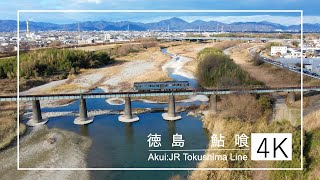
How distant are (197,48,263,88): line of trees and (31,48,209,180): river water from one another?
322 centimetres

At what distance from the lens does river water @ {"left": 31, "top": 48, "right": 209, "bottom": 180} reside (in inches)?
499

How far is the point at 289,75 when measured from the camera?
3072 centimetres

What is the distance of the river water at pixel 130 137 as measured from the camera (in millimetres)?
12664

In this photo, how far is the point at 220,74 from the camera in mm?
26750

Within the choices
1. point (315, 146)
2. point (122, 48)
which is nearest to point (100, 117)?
point (315, 146)

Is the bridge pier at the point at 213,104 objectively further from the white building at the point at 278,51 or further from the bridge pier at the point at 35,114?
the white building at the point at 278,51

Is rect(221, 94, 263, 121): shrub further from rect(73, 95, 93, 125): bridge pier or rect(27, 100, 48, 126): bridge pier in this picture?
rect(27, 100, 48, 126): bridge pier

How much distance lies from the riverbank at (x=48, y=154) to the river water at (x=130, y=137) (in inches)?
19.6

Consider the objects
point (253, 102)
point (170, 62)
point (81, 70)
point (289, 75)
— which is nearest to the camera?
point (253, 102)

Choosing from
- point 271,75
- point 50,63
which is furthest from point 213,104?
point 50,63

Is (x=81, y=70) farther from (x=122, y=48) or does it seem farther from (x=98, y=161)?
(x=98, y=161)

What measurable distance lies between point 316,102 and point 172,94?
350 inches

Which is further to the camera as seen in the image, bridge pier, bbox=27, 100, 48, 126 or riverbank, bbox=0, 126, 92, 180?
bridge pier, bbox=27, 100, 48, 126

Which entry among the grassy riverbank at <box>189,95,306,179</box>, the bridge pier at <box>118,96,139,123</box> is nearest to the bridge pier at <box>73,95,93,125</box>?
the bridge pier at <box>118,96,139,123</box>
